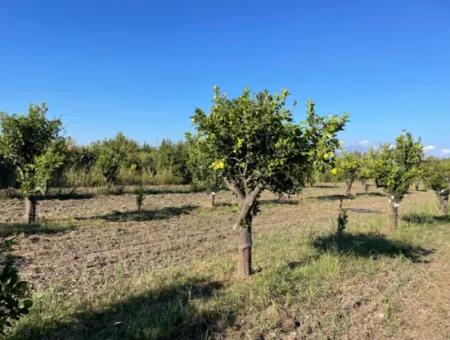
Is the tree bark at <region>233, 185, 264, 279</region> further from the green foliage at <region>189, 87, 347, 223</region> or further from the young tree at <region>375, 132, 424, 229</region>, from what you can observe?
the young tree at <region>375, 132, 424, 229</region>

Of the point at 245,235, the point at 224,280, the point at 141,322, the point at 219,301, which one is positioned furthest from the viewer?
the point at 245,235

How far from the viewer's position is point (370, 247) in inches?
354

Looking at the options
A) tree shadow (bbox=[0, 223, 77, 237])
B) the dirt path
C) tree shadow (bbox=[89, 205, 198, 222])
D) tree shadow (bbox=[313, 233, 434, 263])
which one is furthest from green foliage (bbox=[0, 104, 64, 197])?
the dirt path

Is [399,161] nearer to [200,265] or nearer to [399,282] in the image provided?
[399,282]

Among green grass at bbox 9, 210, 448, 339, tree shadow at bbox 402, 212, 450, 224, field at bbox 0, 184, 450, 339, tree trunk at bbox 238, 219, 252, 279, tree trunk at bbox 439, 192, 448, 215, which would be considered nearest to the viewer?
green grass at bbox 9, 210, 448, 339

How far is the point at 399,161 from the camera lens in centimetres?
1200

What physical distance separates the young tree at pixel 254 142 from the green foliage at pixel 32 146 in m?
5.92

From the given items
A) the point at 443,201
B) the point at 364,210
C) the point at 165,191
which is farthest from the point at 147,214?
the point at 443,201

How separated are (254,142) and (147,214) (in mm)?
8678

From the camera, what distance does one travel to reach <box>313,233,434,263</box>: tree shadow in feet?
27.2

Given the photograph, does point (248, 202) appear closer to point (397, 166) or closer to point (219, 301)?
point (219, 301)

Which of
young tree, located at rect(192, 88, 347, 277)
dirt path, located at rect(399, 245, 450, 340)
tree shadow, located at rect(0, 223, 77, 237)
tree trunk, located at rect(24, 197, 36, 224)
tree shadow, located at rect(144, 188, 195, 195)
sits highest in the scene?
young tree, located at rect(192, 88, 347, 277)

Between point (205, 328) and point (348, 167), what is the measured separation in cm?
2026

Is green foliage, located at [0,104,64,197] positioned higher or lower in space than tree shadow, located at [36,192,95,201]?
higher
